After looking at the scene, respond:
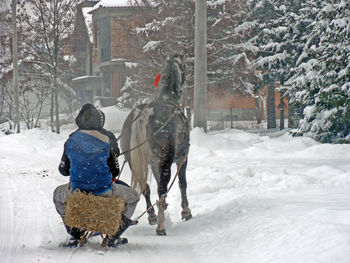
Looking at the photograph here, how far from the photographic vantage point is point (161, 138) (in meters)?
6.71

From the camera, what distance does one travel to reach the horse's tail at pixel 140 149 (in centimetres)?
680

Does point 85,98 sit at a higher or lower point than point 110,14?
lower

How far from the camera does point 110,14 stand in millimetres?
39094

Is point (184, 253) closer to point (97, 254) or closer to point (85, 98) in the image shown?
point (97, 254)

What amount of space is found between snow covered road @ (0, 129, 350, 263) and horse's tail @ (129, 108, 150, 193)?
80cm

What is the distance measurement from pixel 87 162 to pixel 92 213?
0.61m

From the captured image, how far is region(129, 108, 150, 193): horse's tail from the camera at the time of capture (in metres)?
6.80

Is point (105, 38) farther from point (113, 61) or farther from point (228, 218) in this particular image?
point (228, 218)

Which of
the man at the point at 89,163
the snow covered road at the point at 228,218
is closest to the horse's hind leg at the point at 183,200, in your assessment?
the snow covered road at the point at 228,218

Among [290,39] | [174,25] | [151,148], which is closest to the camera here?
A: [151,148]

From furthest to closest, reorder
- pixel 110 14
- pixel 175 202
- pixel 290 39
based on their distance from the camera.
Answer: pixel 110 14, pixel 290 39, pixel 175 202

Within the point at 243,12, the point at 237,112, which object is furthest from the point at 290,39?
the point at 237,112

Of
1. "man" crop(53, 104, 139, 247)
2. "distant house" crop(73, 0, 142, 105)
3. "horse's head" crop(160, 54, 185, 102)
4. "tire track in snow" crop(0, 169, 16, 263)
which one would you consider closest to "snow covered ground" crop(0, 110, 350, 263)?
"tire track in snow" crop(0, 169, 16, 263)

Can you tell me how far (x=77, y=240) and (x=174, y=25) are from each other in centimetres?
1854
